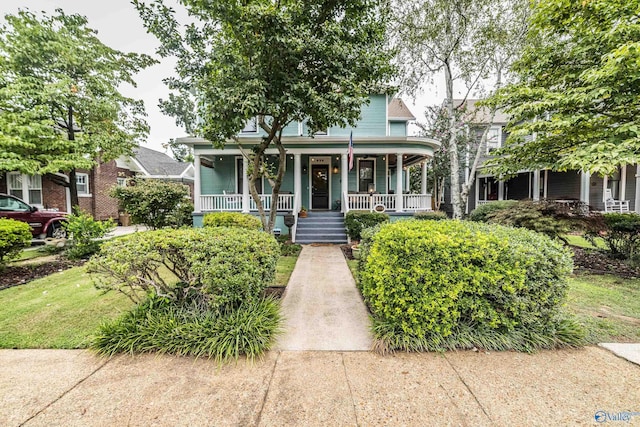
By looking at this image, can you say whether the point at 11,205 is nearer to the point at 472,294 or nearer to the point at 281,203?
the point at 281,203

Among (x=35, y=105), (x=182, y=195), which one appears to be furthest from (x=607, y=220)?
(x=35, y=105)

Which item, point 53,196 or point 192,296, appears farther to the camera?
point 53,196

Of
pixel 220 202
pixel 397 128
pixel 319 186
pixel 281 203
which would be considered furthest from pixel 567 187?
pixel 220 202

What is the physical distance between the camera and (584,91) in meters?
5.11

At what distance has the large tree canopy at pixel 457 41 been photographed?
9.56 metres

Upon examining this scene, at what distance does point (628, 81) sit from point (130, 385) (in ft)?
27.4

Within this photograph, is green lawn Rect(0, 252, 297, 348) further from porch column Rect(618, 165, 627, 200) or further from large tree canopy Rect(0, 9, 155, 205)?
porch column Rect(618, 165, 627, 200)

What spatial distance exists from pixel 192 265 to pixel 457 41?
470 inches

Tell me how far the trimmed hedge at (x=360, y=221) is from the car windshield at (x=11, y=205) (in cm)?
1161

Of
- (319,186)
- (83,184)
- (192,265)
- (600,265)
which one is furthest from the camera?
(83,184)

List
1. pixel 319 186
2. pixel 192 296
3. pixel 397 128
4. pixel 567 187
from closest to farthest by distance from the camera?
1. pixel 192 296
2. pixel 319 186
3. pixel 567 187
4. pixel 397 128

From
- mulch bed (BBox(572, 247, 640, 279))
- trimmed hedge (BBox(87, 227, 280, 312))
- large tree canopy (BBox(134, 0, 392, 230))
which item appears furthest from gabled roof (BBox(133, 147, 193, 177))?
mulch bed (BBox(572, 247, 640, 279))

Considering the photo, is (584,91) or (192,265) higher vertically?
(584,91)

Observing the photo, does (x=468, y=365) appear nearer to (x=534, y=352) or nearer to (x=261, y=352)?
(x=534, y=352)
